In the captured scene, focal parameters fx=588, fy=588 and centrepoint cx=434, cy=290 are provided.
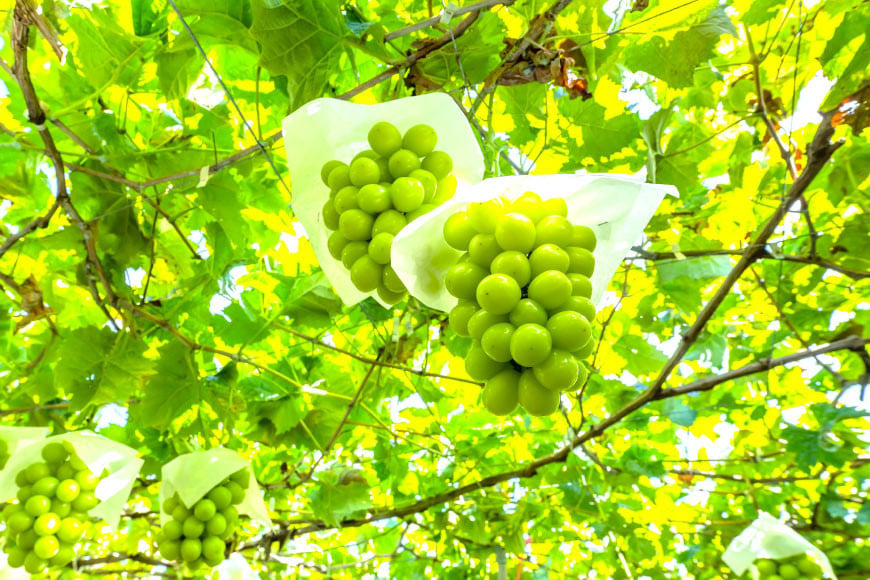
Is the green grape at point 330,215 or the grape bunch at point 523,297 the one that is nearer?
the grape bunch at point 523,297

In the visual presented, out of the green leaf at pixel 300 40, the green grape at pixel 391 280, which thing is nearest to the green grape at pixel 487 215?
the green grape at pixel 391 280

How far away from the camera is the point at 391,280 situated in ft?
2.01

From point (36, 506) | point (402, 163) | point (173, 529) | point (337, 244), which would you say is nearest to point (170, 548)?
point (173, 529)

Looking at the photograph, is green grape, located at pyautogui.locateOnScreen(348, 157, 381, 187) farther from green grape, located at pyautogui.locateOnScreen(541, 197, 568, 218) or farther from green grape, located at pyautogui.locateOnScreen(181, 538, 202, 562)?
green grape, located at pyautogui.locateOnScreen(181, 538, 202, 562)

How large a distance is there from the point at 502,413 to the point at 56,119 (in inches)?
41.0

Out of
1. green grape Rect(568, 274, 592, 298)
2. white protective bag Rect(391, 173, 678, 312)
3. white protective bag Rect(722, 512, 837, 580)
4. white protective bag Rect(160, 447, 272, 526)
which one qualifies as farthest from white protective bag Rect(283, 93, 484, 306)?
white protective bag Rect(722, 512, 837, 580)

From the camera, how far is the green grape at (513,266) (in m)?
0.51

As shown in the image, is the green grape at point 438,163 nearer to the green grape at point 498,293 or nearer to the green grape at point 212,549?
the green grape at point 498,293

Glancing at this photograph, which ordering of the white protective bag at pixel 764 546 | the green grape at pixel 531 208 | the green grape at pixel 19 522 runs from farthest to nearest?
the white protective bag at pixel 764 546 → the green grape at pixel 19 522 → the green grape at pixel 531 208

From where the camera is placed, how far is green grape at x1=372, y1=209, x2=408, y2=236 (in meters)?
0.62

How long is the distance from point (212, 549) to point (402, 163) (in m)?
1.05

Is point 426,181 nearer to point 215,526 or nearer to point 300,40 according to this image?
point 300,40

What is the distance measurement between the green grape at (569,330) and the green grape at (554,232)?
0.28 feet

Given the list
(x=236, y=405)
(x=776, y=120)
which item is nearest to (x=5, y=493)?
(x=236, y=405)
